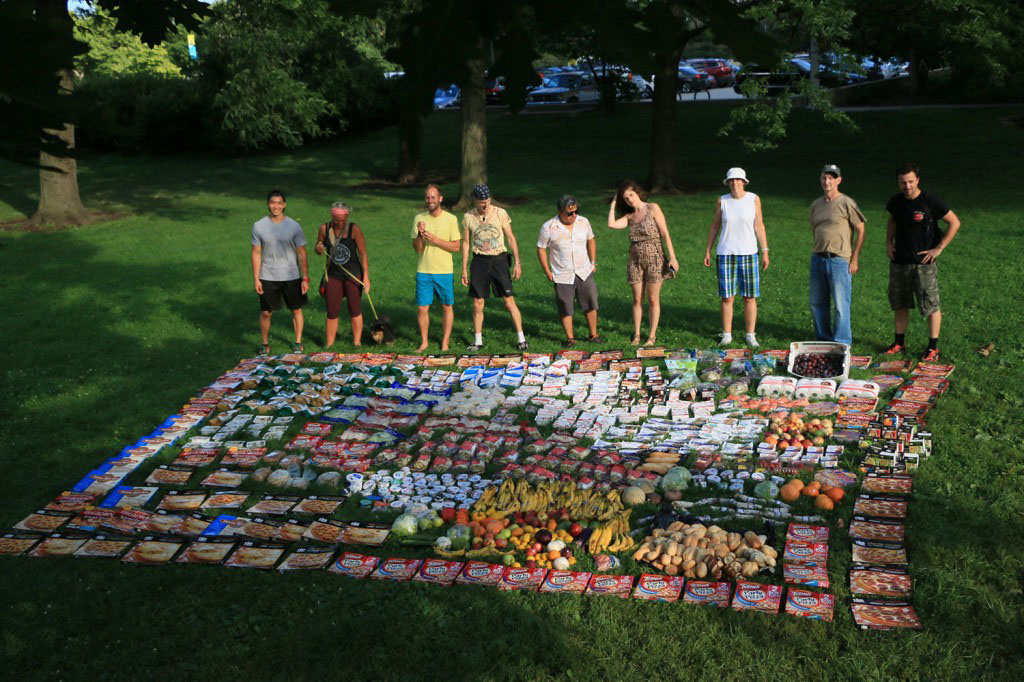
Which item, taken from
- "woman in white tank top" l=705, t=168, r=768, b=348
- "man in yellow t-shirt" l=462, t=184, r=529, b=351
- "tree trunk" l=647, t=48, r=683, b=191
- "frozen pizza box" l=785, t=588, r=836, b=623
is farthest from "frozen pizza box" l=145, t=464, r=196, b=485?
"tree trunk" l=647, t=48, r=683, b=191

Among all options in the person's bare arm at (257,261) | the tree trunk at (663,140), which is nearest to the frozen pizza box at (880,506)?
the person's bare arm at (257,261)

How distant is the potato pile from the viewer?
6059mm

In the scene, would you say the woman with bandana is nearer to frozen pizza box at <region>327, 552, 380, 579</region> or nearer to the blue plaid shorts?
the blue plaid shorts

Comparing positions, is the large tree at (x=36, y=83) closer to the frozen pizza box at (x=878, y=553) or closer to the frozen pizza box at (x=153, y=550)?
the frozen pizza box at (x=153, y=550)

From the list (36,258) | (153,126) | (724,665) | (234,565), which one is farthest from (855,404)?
(153,126)

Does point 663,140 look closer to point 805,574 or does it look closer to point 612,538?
point 612,538

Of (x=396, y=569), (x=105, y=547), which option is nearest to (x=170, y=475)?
(x=105, y=547)

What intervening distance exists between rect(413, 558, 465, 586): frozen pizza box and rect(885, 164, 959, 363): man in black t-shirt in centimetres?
579

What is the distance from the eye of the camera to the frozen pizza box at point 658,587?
5844 millimetres

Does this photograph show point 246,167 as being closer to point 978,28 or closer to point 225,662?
point 978,28

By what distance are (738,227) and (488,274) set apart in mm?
2815

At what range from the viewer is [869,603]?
563 centimetres

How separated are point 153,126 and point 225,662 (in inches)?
1223

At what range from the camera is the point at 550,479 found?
7539 millimetres
